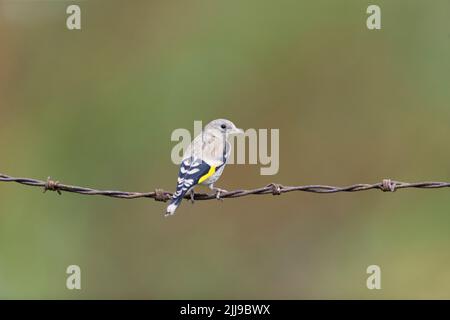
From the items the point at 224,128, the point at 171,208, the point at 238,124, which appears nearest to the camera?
the point at 171,208

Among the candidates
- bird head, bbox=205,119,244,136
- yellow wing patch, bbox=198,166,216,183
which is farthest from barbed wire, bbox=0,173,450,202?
bird head, bbox=205,119,244,136

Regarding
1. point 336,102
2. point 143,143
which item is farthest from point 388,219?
point 143,143

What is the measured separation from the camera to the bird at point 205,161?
7.09m

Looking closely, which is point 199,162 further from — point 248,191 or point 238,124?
point 238,124

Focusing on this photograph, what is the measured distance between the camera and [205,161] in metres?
7.68

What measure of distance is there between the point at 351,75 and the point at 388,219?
2641 millimetres

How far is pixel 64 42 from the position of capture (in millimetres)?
13555

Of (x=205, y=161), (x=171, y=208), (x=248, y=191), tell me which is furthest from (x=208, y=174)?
(x=248, y=191)

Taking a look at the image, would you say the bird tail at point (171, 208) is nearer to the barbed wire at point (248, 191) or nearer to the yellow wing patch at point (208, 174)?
the barbed wire at point (248, 191)

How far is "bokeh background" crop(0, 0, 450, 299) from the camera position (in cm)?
1251

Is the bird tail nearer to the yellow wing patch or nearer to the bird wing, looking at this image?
the bird wing

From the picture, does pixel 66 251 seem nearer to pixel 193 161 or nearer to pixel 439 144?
pixel 193 161

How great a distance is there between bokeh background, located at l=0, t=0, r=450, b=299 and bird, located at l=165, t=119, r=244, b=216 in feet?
12.1

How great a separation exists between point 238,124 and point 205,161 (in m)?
5.01
